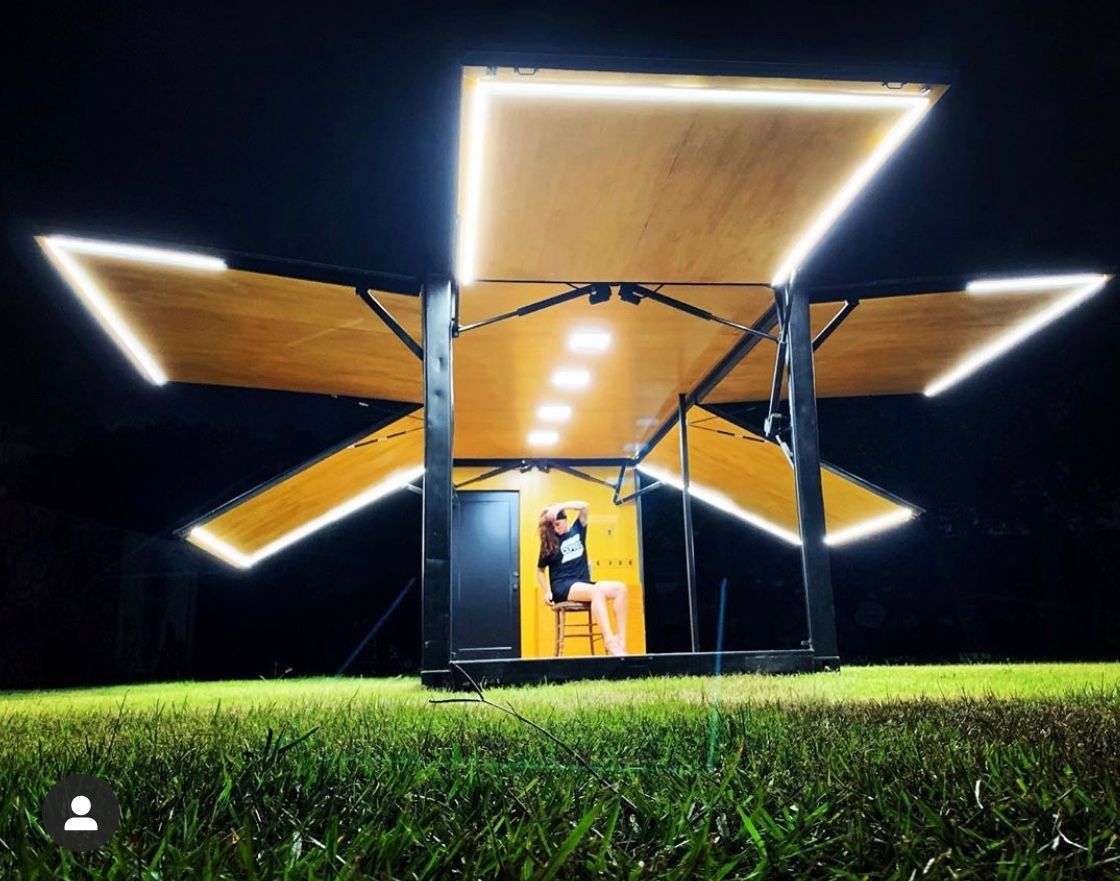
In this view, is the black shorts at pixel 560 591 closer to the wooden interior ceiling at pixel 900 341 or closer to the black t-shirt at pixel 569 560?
the black t-shirt at pixel 569 560

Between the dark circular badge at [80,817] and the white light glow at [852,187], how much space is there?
399 cm

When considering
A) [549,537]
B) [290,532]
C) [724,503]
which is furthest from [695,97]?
[724,503]

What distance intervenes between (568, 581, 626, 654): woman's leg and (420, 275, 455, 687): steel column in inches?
96.0

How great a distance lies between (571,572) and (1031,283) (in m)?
4.63

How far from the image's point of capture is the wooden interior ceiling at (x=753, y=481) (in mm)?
7742

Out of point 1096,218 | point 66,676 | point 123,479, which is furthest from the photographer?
point 123,479

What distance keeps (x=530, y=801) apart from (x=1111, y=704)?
7.71 ft

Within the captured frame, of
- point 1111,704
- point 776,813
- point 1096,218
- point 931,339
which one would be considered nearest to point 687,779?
point 776,813

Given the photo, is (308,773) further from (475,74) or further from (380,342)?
(380,342)

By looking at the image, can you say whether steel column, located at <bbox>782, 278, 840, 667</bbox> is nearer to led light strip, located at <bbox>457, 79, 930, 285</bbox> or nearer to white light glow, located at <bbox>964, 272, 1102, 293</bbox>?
white light glow, located at <bbox>964, 272, 1102, 293</bbox>

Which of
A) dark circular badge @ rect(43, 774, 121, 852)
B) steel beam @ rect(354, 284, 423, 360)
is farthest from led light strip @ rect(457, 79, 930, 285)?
dark circular badge @ rect(43, 774, 121, 852)

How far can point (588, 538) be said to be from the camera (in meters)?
12.1

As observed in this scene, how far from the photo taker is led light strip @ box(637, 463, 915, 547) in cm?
806

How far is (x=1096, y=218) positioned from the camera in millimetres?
9312
